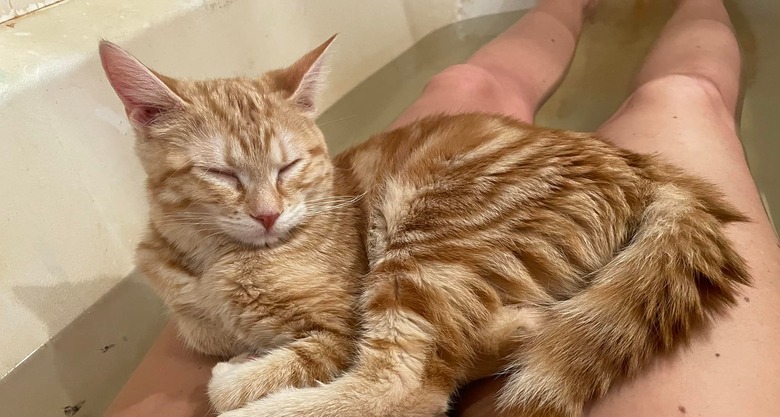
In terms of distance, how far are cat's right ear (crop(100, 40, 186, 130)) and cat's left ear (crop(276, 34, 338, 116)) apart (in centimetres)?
22

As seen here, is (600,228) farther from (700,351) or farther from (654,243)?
(700,351)

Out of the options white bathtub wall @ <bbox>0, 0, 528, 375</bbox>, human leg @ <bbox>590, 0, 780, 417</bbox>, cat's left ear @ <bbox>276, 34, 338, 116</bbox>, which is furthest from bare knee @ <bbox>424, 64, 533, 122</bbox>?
white bathtub wall @ <bbox>0, 0, 528, 375</bbox>

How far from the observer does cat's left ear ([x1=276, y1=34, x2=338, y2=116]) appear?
1.15 m

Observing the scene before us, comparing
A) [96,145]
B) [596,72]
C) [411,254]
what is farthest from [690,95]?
[96,145]

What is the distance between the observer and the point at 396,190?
3.64 ft

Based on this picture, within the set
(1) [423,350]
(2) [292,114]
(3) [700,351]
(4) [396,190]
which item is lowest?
(3) [700,351]

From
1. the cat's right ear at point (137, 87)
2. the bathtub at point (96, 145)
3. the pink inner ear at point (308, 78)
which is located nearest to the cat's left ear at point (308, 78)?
the pink inner ear at point (308, 78)

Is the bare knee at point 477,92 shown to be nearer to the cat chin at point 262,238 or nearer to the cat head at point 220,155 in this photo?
the cat head at point 220,155

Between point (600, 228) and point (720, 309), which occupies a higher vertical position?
point (600, 228)

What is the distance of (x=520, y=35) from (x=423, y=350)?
147 centimetres

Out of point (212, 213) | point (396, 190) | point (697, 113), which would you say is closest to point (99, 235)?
point (212, 213)

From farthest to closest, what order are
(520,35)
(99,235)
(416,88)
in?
(416,88)
(520,35)
(99,235)

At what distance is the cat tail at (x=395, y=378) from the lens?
92 cm

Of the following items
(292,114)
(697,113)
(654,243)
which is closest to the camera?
(654,243)
